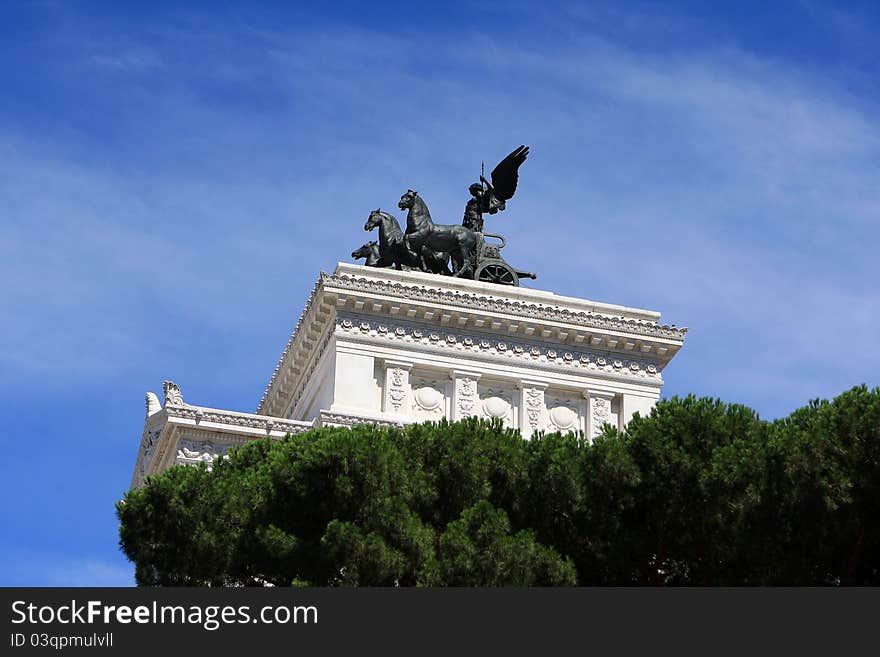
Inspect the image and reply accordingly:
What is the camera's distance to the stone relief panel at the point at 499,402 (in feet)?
145

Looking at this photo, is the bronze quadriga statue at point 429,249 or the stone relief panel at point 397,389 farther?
the bronze quadriga statue at point 429,249

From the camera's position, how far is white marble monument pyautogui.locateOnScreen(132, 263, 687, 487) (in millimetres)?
43719

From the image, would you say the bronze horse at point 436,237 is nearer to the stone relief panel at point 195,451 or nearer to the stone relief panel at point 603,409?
the stone relief panel at point 603,409

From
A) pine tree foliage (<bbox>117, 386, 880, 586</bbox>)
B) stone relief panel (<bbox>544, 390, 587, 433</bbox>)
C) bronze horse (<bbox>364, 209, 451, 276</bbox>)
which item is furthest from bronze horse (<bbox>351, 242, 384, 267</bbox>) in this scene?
pine tree foliage (<bbox>117, 386, 880, 586</bbox>)

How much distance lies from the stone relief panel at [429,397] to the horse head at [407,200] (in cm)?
640

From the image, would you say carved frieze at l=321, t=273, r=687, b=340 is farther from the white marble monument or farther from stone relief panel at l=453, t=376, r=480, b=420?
stone relief panel at l=453, t=376, r=480, b=420

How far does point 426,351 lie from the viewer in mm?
44438

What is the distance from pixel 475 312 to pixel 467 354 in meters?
1.22

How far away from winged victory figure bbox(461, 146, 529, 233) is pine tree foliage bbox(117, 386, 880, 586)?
21.1m

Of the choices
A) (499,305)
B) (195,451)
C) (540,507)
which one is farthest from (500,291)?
(540,507)

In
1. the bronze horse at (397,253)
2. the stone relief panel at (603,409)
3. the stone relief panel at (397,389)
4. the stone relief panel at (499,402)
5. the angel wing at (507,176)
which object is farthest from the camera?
the angel wing at (507,176)

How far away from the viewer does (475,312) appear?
1768 inches

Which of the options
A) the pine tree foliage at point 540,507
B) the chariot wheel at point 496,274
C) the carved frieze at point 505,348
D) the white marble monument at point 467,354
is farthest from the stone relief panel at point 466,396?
the pine tree foliage at point 540,507

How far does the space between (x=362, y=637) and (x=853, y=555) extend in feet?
30.8
